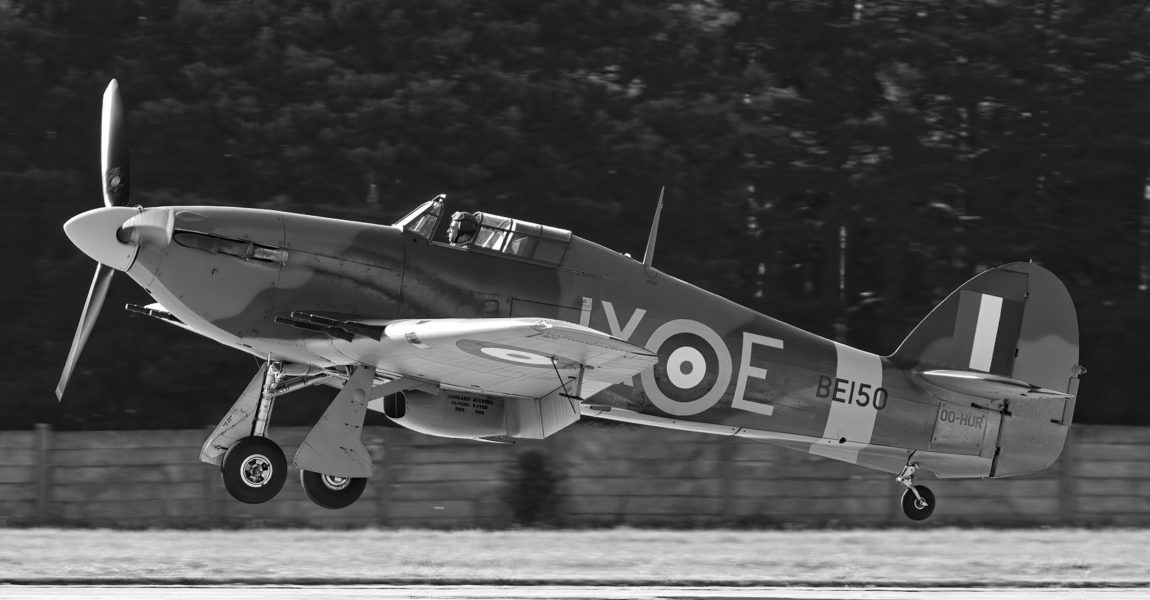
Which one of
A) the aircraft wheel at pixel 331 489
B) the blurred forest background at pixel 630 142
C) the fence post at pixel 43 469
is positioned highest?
the blurred forest background at pixel 630 142

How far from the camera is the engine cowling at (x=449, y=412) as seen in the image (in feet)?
35.7

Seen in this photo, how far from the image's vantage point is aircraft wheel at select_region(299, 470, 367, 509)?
34.0 feet

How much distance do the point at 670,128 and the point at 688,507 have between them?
6.52 m

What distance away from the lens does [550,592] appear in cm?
1158

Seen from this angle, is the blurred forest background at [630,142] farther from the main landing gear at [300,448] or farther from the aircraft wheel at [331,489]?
the aircraft wheel at [331,489]

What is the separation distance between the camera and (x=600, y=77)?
69.1ft

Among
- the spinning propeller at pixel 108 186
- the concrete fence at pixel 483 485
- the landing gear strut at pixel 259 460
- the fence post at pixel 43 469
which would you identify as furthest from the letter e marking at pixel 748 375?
the fence post at pixel 43 469

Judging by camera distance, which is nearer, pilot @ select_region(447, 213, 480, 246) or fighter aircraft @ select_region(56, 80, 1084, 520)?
fighter aircraft @ select_region(56, 80, 1084, 520)

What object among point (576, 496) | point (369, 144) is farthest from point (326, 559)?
point (369, 144)

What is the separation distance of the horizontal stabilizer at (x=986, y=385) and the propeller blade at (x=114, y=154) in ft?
21.6

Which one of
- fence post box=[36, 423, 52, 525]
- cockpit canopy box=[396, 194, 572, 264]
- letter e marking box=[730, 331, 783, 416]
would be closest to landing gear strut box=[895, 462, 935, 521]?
letter e marking box=[730, 331, 783, 416]

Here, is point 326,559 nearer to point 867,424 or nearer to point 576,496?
point 576,496

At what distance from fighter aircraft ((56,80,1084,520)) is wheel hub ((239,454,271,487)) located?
2 centimetres

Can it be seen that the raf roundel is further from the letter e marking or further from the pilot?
the pilot
